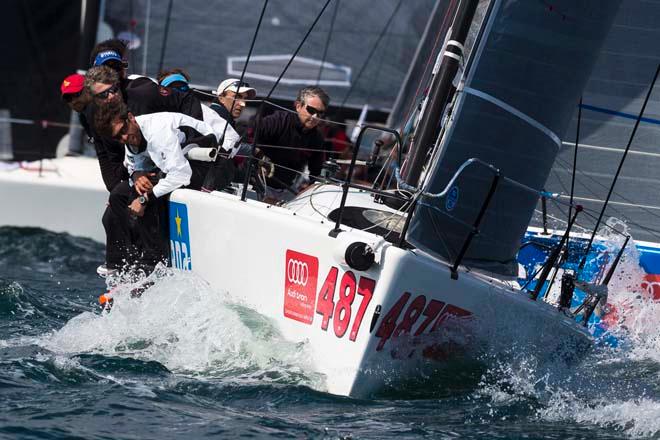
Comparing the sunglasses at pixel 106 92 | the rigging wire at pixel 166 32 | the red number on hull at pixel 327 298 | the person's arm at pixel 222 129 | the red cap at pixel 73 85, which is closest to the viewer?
the red number on hull at pixel 327 298

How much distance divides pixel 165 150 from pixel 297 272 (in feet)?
3.14

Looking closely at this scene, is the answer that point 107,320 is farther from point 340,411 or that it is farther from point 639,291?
point 639,291

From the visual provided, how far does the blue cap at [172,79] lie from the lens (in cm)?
554

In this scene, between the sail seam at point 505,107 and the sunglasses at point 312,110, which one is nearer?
the sail seam at point 505,107

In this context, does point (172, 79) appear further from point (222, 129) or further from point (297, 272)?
point (297, 272)

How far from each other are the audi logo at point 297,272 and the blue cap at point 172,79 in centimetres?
173

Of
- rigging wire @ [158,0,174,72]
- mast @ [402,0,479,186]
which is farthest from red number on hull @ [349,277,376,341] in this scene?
Result: rigging wire @ [158,0,174,72]

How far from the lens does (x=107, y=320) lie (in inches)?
180

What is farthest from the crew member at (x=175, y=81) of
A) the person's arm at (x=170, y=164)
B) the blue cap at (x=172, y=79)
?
the person's arm at (x=170, y=164)

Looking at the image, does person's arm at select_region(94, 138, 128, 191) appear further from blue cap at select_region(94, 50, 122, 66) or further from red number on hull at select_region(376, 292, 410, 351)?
red number on hull at select_region(376, 292, 410, 351)

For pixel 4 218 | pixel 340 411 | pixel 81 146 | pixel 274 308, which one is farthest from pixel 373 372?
pixel 81 146

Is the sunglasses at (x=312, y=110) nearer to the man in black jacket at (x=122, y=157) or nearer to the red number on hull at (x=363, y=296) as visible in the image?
the man in black jacket at (x=122, y=157)

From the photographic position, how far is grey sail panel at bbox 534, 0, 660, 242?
18.9ft

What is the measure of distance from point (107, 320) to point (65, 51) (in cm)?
604
